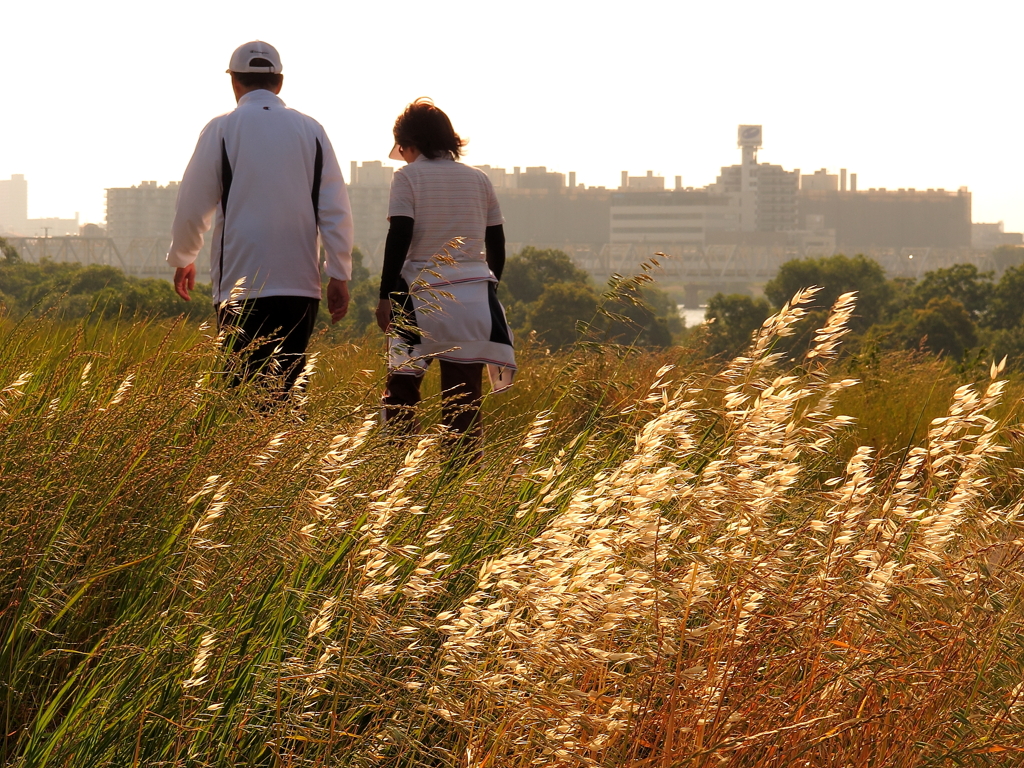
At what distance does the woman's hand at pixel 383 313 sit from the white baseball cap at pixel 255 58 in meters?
1.11

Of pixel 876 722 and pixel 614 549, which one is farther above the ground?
pixel 614 549

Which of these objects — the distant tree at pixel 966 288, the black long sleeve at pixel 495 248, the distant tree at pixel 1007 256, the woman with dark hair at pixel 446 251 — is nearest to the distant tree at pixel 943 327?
the distant tree at pixel 966 288

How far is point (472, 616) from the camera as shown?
1613 millimetres

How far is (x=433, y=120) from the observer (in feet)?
14.6

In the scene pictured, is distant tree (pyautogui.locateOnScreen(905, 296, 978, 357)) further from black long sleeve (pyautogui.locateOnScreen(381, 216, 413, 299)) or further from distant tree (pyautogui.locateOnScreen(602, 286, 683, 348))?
black long sleeve (pyautogui.locateOnScreen(381, 216, 413, 299))

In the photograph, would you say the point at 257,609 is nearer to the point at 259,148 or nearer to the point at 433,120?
the point at 259,148

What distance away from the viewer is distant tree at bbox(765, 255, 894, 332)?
222 feet

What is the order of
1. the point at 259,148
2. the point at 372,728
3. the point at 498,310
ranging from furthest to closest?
the point at 498,310 → the point at 259,148 → the point at 372,728

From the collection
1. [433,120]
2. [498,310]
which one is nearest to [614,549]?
[498,310]

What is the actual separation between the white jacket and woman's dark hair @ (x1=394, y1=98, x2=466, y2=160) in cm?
42

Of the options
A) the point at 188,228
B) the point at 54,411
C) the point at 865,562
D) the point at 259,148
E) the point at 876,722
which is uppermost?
the point at 259,148

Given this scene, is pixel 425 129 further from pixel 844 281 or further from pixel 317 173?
pixel 844 281

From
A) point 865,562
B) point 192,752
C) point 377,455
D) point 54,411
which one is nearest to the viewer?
point 192,752

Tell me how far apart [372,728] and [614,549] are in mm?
512
